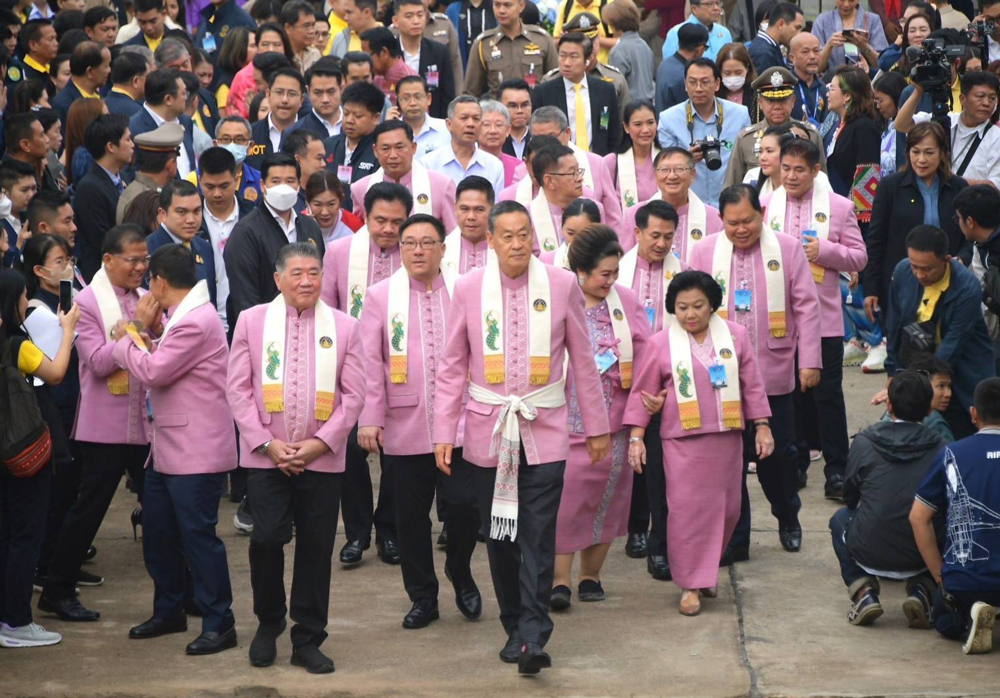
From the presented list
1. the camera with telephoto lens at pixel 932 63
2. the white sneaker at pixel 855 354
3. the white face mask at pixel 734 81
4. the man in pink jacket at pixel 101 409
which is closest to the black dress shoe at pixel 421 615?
the man in pink jacket at pixel 101 409

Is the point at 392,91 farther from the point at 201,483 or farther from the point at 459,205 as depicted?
the point at 201,483

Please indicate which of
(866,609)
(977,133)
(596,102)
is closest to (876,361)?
(977,133)

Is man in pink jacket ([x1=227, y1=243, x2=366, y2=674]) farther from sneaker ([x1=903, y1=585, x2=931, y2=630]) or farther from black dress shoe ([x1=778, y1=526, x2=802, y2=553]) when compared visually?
black dress shoe ([x1=778, y1=526, x2=802, y2=553])

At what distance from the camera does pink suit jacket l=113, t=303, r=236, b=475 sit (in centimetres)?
666

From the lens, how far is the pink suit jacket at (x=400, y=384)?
712cm

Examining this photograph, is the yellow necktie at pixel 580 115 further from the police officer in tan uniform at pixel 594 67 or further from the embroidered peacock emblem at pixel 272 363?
the embroidered peacock emblem at pixel 272 363

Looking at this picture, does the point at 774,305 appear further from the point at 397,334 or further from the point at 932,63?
the point at 932,63

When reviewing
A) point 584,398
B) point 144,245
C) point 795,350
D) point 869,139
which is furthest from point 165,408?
point 869,139

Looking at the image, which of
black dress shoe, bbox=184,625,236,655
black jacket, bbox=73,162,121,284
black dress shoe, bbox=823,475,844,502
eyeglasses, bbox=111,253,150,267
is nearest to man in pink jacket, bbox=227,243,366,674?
black dress shoe, bbox=184,625,236,655

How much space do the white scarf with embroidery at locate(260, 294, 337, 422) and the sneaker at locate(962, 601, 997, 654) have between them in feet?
9.50

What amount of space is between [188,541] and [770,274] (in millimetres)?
3406

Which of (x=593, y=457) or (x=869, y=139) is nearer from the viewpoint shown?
(x=593, y=457)

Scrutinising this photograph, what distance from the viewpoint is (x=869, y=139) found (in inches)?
448

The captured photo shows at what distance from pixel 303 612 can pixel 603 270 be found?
84.0 inches
